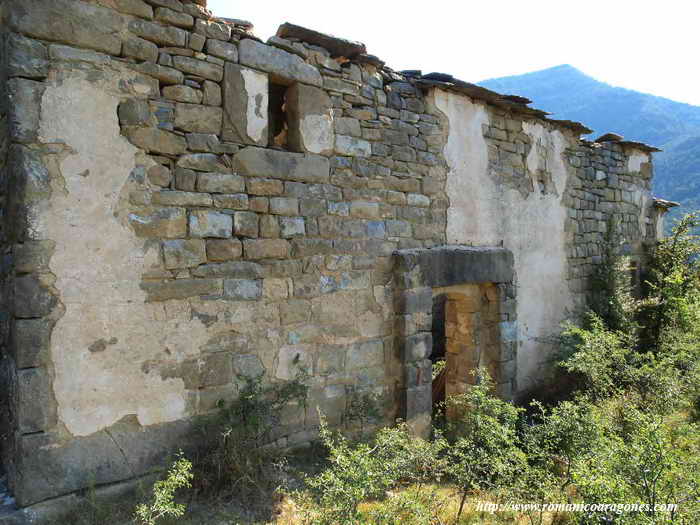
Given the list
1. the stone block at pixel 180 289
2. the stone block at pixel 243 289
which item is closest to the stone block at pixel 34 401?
the stone block at pixel 180 289

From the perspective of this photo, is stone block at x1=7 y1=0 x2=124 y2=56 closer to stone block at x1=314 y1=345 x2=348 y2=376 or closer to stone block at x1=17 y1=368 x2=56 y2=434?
stone block at x1=17 y1=368 x2=56 y2=434

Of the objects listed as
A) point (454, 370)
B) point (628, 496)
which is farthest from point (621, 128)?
point (628, 496)

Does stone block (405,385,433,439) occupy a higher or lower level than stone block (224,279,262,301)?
lower

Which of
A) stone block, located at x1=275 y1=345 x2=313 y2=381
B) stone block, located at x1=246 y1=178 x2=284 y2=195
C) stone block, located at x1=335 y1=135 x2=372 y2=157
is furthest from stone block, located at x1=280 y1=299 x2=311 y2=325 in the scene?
Answer: stone block, located at x1=335 y1=135 x2=372 y2=157

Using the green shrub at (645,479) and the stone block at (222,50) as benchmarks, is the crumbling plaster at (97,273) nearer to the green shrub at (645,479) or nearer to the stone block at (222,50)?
the stone block at (222,50)

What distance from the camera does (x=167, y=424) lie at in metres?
2.87

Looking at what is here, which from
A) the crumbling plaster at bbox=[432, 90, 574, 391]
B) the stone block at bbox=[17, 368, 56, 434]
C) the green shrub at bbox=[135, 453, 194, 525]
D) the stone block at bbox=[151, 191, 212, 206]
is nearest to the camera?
the green shrub at bbox=[135, 453, 194, 525]

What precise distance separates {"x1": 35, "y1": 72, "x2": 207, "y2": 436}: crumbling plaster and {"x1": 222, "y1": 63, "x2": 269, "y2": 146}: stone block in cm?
68

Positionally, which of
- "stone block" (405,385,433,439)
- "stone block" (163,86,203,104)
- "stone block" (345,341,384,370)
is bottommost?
"stone block" (405,385,433,439)

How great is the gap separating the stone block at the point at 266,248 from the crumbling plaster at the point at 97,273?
622 mm

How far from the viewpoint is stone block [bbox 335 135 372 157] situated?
12.3 ft

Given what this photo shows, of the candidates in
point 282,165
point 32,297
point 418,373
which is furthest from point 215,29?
point 418,373

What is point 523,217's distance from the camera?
5.53 metres

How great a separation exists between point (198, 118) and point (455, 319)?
3.60 meters
